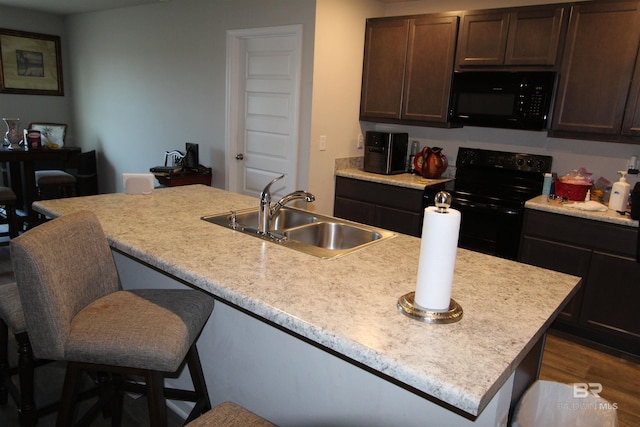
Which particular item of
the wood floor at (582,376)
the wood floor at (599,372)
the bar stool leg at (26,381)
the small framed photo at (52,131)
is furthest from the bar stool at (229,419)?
the small framed photo at (52,131)

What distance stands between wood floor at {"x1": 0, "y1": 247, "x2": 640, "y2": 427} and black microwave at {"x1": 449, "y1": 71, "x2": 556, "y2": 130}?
1.55m

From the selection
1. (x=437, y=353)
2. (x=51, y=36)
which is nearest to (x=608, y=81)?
(x=437, y=353)

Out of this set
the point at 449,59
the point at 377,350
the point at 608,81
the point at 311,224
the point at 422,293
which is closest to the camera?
the point at 377,350

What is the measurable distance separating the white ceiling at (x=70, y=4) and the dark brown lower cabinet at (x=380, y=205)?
3.12 metres

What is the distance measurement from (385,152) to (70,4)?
4427mm

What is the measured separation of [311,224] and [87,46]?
18.2ft

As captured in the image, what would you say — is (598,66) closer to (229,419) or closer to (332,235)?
(332,235)

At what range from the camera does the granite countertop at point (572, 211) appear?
276 centimetres

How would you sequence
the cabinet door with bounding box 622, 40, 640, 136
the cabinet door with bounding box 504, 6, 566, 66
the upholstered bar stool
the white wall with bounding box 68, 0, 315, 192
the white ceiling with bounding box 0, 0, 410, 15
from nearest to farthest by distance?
the upholstered bar stool → the cabinet door with bounding box 622, 40, 640, 136 → the cabinet door with bounding box 504, 6, 566, 66 → the white wall with bounding box 68, 0, 315, 192 → the white ceiling with bounding box 0, 0, 410, 15

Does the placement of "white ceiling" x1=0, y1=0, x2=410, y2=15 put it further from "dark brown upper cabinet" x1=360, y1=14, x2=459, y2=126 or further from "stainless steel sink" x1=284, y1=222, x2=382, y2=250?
"stainless steel sink" x1=284, y1=222, x2=382, y2=250

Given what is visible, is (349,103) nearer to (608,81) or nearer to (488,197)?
(488,197)

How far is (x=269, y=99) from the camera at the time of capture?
413 cm

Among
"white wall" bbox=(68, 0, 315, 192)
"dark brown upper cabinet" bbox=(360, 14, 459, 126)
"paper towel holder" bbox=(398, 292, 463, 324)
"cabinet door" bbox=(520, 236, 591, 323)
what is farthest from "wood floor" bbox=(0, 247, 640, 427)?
"white wall" bbox=(68, 0, 315, 192)

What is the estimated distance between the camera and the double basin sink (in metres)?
2.09
